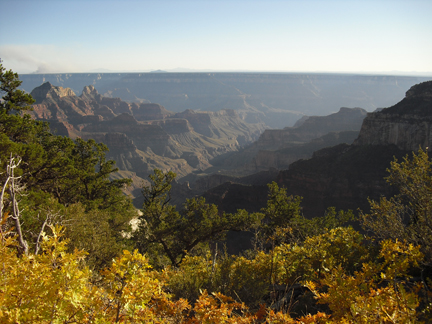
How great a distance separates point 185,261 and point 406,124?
60.8m

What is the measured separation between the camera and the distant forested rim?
4.56 metres

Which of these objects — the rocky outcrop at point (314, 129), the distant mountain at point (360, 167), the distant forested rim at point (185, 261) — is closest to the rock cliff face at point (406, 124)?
the distant mountain at point (360, 167)

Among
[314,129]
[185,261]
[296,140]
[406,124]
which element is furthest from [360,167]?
[314,129]

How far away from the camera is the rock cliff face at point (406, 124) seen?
51719 mm

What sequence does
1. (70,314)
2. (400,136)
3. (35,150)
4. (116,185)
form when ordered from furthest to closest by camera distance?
(400,136) < (116,185) < (35,150) < (70,314)

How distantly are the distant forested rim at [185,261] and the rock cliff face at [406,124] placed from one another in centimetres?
4262

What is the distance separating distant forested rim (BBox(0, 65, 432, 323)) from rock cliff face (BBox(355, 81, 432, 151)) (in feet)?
140

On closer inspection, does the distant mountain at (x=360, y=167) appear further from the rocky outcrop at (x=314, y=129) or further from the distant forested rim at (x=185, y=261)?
the rocky outcrop at (x=314, y=129)

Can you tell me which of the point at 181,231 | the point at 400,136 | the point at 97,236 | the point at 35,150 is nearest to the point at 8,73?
the point at 35,150

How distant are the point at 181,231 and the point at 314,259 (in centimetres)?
1288

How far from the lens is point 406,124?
54000 mm

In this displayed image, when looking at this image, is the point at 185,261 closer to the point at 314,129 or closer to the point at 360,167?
the point at 360,167

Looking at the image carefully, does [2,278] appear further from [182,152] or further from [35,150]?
[182,152]

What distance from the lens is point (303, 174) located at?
2530 inches
